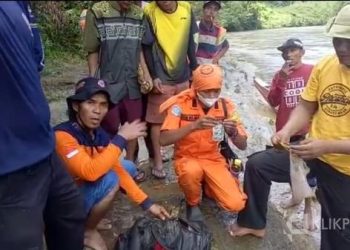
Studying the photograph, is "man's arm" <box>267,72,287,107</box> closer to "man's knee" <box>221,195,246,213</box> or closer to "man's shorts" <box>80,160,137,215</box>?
"man's knee" <box>221,195,246,213</box>

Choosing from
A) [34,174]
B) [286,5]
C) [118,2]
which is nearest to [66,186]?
[34,174]

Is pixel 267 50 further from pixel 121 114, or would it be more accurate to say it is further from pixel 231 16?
pixel 121 114

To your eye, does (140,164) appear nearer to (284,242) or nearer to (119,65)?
(119,65)

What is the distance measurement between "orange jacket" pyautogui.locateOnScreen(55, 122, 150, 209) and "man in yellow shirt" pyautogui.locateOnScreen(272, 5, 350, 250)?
996mm

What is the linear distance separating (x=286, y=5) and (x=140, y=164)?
19174mm

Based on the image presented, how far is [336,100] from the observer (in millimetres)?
2857

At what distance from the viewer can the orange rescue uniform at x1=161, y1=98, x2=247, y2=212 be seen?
359 cm

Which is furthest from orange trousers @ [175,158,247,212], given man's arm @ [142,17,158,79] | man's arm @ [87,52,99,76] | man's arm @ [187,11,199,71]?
man's arm @ [187,11,199,71]

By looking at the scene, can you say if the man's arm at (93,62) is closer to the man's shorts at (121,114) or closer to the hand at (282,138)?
the man's shorts at (121,114)

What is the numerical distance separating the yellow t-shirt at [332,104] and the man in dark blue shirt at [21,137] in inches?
60.4

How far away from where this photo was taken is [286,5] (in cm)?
2225

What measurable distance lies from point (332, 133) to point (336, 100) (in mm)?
189

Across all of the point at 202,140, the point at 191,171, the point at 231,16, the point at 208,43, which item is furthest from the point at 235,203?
the point at 231,16

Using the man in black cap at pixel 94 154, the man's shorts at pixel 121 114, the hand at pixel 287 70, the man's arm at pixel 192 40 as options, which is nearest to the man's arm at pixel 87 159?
the man in black cap at pixel 94 154
